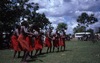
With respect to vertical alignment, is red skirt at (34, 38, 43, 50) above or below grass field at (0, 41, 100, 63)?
above

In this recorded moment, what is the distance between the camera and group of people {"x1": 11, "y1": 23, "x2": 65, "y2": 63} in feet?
47.4

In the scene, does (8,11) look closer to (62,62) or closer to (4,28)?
(4,28)

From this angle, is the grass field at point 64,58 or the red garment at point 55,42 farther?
the red garment at point 55,42

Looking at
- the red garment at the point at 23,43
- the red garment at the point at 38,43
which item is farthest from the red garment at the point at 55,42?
the red garment at the point at 23,43

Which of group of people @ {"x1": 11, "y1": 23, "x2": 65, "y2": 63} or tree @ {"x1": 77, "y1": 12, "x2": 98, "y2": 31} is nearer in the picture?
group of people @ {"x1": 11, "y1": 23, "x2": 65, "y2": 63}

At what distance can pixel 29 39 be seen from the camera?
15.3 m

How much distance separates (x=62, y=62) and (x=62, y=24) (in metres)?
145

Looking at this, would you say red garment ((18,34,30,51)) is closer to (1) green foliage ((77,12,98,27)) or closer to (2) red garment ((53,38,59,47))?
(2) red garment ((53,38,59,47))

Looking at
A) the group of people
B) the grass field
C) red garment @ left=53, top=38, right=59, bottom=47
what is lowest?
the grass field

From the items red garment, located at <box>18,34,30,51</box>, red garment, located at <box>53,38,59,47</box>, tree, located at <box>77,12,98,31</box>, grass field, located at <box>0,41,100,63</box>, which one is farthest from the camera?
tree, located at <box>77,12,98,31</box>

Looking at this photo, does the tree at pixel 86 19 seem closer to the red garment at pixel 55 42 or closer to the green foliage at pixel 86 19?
the green foliage at pixel 86 19

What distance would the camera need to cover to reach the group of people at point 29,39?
568 inches

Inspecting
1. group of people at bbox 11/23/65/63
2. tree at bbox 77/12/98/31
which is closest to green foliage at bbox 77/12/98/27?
tree at bbox 77/12/98/31

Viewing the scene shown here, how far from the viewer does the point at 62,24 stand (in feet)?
521
